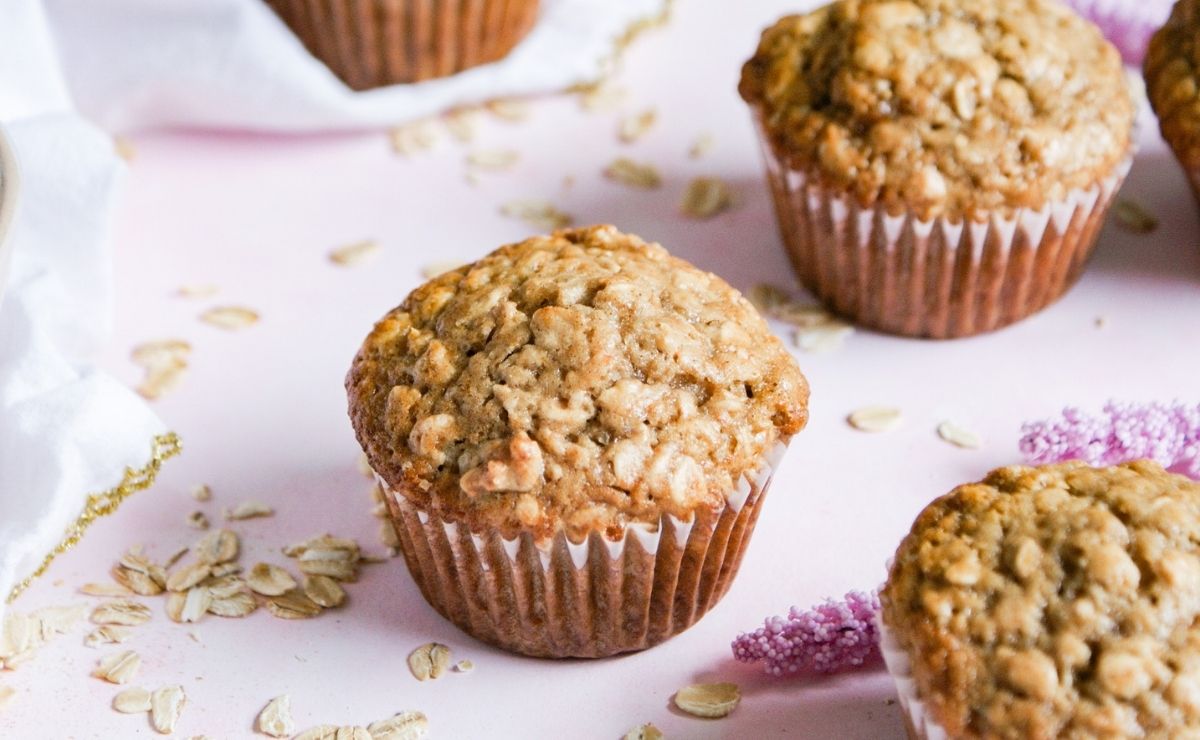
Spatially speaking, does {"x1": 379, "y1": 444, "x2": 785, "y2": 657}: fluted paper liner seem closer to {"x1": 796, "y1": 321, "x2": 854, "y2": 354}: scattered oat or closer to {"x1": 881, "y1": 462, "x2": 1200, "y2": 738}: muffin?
{"x1": 881, "y1": 462, "x2": 1200, "y2": 738}: muffin

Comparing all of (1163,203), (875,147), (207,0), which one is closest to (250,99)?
(207,0)

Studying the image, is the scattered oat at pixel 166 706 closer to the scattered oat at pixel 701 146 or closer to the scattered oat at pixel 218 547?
the scattered oat at pixel 218 547

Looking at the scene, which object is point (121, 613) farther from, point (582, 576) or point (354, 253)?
point (354, 253)

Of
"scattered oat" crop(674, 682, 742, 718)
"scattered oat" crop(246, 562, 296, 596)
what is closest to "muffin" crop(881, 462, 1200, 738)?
"scattered oat" crop(674, 682, 742, 718)

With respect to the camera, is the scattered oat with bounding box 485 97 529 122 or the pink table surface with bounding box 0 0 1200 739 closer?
the pink table surface with bounding box 0 0 1200 739

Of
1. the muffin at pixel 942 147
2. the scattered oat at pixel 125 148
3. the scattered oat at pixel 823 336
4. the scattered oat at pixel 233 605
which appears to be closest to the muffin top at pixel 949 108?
the muffin at pixel 942 147

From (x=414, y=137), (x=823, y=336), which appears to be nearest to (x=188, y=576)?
(x=823, y=336)

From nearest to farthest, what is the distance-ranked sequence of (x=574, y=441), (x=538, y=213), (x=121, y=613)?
1. (x=574, y=441)
2. (x=121, y=613)
3. (x=538, y=213)

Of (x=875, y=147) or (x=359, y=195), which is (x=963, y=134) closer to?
(x=875, y=147)
